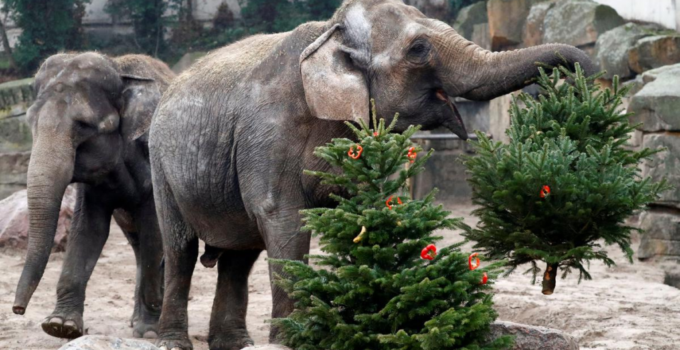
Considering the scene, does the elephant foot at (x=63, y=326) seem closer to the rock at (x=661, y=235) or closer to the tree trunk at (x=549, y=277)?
the tree trunk at (x=549, y=277)

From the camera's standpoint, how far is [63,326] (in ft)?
24.4

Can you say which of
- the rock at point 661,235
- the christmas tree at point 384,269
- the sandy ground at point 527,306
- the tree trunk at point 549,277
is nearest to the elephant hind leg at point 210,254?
the sandy ground at point 527,306

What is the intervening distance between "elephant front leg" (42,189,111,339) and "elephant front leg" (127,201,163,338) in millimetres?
294

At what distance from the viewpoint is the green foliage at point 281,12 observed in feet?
54.7

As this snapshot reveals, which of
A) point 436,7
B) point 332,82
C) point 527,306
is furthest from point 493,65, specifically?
point 436,7

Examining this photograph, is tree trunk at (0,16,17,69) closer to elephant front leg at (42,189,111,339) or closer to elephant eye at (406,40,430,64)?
elephant front leg at (42,189,111,339)

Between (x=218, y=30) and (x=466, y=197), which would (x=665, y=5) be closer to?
(x=466, y=197)

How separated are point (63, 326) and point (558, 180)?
396 cm

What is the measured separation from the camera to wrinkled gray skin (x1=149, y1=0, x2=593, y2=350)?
17.7 feet

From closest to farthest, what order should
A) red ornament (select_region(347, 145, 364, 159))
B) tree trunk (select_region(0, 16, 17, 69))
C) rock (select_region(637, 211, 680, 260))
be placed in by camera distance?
red ornament (select_region(347, 145, 364, 159)) → rock (select_region(637, 211, 680, 260)) → tree trunk (select_region(0, 16, 17, 69))

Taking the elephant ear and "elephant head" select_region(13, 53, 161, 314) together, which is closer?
the elephant ear

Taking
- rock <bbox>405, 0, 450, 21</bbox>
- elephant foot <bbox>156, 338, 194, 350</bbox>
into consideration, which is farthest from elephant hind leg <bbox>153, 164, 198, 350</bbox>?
rock <bbox>405, 0, 450, 21</bbox>

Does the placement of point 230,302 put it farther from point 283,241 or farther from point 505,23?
point 505,23

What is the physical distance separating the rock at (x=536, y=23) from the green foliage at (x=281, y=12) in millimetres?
3022
